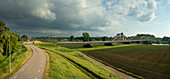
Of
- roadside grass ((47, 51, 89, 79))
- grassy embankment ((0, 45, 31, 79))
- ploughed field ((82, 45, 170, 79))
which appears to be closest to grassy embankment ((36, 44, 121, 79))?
roadside grass ((47, 51, 89, 79))

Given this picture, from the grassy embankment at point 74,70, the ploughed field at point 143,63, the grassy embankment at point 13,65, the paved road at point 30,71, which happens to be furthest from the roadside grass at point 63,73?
the ploughed field at point 143,63

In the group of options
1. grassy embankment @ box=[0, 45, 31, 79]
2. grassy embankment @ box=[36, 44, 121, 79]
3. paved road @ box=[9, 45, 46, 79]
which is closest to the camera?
paved road @ box=[9, 45, 46, 79]

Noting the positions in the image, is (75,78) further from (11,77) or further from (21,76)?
(11,77)

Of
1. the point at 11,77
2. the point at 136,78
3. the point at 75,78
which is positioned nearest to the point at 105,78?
the point at 75,78

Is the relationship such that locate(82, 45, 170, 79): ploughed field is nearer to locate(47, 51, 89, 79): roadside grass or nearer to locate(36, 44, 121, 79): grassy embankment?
locate(36, 44, 121, 79): grassy embankment

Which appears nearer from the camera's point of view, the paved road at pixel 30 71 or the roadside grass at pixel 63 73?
the paved road at pixel 30 71

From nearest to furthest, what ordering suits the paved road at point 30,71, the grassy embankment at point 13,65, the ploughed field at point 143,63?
the paved road at point 30,71, the grassy embankment at point 13,65, the ploughed field at point 143,63

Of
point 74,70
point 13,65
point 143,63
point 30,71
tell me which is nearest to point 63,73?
point 74,70

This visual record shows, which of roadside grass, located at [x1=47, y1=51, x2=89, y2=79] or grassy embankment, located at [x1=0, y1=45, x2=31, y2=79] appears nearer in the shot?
grassy embankment, located at [x1=0, y1=45, x2=31, y2=79]

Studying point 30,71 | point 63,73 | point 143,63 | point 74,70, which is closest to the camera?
point 30,71

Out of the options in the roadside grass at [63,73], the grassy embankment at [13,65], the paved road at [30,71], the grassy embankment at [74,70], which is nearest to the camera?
the paved road at [30,71]

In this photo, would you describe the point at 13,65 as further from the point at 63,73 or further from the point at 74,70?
the point at 74,70

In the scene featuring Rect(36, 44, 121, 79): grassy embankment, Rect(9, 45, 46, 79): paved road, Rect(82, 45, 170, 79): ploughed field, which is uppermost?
Rect(9, 45, 46, 79): paved road

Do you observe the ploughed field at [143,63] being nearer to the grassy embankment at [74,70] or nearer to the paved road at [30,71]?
the grassy embankment at [74,70]
